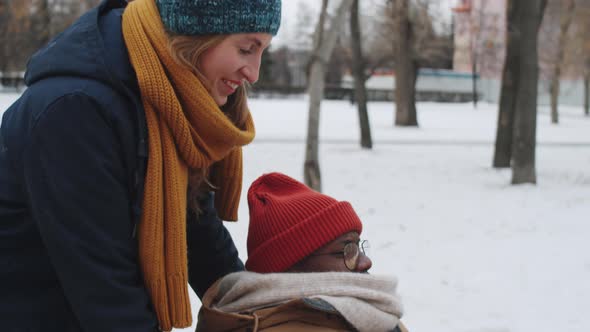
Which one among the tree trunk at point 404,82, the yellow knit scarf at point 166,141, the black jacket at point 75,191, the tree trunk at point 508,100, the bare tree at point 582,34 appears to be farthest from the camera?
the tree trunk at point 404,82

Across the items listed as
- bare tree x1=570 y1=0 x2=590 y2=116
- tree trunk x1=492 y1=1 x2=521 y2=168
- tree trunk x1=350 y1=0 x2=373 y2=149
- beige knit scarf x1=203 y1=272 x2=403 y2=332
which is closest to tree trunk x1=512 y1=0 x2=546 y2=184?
tree trunk x1=492 y1=1 x2=521 y2=168

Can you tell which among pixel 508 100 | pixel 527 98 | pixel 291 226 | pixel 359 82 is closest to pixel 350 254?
pixel 291 226

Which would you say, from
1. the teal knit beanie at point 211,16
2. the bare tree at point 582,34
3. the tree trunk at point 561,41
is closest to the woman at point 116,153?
the teal knit beanie at point 211,16

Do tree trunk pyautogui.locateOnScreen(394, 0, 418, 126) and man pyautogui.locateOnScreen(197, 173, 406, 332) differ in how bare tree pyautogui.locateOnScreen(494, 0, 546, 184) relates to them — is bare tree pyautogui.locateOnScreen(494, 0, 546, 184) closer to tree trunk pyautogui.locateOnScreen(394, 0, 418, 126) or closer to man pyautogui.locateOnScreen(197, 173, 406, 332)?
man pyautogui.locateOnScreen(197, 173, 406, 332)

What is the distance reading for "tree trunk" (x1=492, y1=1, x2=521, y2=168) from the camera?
12.3 m

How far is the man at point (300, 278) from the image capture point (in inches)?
68.4

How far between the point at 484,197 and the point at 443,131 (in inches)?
611

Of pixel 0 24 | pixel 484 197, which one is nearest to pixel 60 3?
pixel 0 24

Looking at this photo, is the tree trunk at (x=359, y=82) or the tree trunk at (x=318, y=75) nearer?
the tree trunk at (x=318, y=75)

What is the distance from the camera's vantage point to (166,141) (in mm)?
1610

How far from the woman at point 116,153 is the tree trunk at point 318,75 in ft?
19.6

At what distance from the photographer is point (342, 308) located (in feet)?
5.67

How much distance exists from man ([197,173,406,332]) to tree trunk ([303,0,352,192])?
5683 millimetres

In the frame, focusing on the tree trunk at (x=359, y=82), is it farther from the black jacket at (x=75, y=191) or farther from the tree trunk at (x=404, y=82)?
the black jacket at (x=75, y=191)
